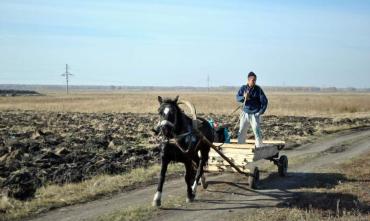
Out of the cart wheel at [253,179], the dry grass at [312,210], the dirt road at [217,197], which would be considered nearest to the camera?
the dry grass at [312,210]

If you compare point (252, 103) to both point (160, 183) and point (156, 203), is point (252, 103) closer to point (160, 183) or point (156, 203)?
point (160, 183)

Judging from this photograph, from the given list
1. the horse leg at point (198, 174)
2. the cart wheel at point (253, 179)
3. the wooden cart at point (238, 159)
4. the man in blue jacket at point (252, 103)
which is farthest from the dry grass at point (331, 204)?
the man in blue jacket at point (252, 103)

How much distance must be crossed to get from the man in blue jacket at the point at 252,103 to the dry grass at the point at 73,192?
2.81 metres

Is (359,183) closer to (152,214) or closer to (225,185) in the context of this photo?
(225,185)

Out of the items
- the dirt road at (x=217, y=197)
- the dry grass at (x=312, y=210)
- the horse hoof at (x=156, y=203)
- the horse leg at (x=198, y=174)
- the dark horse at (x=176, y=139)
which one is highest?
the dark horse at (x=176, y=139)

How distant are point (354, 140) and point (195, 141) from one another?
16386 mm

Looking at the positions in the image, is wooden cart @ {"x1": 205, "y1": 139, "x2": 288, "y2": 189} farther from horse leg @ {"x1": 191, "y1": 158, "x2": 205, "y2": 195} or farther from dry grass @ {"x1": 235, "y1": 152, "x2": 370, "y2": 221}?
dry grass @ {"x1": 235, "y1": 152, "x2": 370, "y2": 221}

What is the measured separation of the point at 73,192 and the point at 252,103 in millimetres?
5038

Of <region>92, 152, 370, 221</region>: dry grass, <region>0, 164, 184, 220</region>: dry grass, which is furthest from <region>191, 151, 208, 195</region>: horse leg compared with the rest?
<region>0, 164, 184, 220</region>: dry grass

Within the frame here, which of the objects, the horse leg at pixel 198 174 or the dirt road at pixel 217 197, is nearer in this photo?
the dirt road at pixel 217 197

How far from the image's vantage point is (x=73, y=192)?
37.6 ft

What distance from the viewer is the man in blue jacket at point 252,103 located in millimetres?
12766

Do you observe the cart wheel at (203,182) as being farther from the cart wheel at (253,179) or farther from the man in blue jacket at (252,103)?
the man in blue jacket at (252,103)

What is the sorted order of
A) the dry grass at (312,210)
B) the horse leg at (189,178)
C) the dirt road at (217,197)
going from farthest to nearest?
the horse leg at (189,178)
the dirt road at (217,197)
the dry grass at (312,210)
